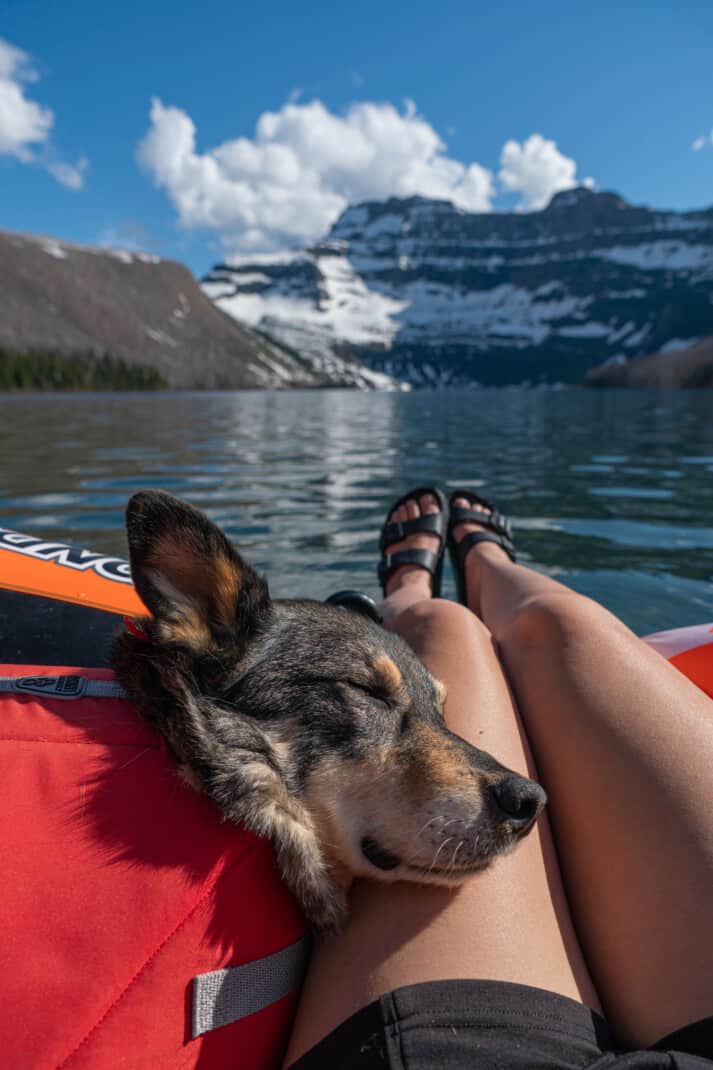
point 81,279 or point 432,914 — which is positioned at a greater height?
point 81,279

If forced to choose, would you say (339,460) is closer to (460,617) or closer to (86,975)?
(460,617)

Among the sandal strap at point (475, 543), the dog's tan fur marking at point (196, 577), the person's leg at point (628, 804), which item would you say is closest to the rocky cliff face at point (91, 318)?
the sandal strap at point (475, 543)

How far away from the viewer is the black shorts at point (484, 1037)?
168cm

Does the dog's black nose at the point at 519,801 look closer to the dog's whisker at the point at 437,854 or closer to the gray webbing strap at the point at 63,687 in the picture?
the dog's whisker at the point at 437,854

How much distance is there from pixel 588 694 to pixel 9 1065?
90.9 inches

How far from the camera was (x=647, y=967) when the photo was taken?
199cm

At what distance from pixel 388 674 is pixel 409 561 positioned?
13.4ft

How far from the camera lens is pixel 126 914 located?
1.89 m

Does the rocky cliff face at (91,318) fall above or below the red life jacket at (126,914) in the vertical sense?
above

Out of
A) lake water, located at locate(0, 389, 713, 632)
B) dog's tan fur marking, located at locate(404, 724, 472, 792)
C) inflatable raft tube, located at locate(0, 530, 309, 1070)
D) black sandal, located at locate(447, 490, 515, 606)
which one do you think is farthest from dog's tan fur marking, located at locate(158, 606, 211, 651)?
lake water, located at locate(0, 389, 713, 632)

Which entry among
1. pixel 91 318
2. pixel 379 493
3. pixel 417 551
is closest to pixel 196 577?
pixel 417 551

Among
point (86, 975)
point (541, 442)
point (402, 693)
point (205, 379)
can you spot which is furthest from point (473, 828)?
point (205, 379)

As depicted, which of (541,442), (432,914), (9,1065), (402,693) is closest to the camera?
(9,1065)

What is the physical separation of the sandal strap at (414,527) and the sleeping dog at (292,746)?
4917 mm
